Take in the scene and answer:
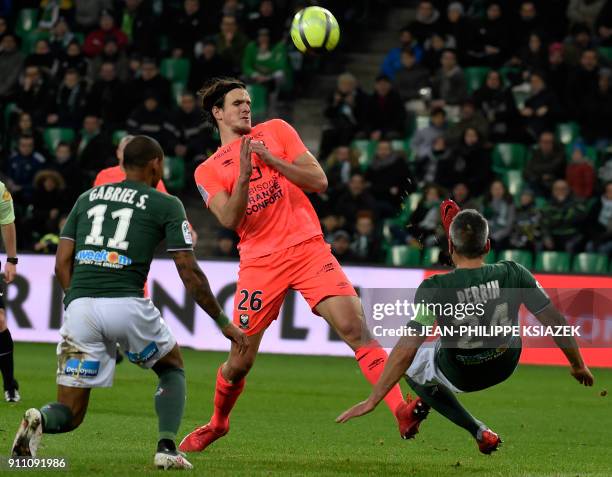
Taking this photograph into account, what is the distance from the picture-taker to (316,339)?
16.4 metres

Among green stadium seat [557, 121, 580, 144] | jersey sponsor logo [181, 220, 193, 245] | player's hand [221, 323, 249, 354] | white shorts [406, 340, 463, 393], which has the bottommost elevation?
green stadium seat [557, 121, 580, 144]

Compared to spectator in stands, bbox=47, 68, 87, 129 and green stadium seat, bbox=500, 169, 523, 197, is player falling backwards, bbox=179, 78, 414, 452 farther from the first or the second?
spectator in stands, bbox=47, 68, 87, 129

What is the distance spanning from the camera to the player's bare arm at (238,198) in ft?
26.7

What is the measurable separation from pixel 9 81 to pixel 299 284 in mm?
15503

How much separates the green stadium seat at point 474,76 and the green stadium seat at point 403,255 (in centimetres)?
369

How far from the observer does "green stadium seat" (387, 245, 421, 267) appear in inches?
717

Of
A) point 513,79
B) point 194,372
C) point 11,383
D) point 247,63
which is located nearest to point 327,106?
point 247,63

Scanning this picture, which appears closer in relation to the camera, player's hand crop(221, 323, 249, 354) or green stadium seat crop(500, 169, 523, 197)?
player's hand crop(221, 323, 249, 354)

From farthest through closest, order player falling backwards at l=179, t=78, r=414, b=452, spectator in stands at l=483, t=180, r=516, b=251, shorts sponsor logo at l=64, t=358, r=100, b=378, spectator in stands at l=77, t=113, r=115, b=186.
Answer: spectator in stands at l=77, t=113, r=115, b=186 → spectator in stands at l=483, t=180, r=516, b=251 → player falling backwards at l=179, t=78, r=414, b=452 → shorts sponsor logo at l=64, t=358, r=100, b=378

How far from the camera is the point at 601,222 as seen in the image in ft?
58.2

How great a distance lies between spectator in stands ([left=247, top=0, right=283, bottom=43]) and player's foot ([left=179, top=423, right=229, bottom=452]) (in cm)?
1401

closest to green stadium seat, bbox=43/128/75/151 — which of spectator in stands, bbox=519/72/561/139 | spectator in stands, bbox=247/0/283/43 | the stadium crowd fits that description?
the stadium crowd

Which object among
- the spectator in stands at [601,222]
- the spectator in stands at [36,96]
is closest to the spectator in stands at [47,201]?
the spectator in stands at [36,96]

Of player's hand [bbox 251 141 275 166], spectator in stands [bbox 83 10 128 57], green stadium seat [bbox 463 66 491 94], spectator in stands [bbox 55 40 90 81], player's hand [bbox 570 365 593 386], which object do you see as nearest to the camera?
player's hand [bbox 570 365 593 386]
